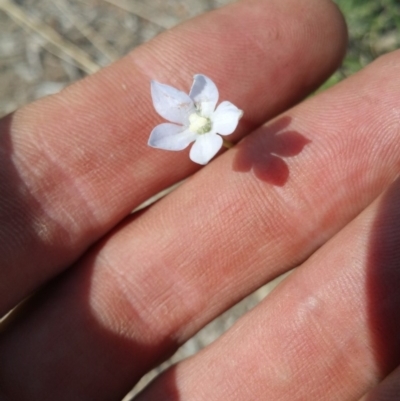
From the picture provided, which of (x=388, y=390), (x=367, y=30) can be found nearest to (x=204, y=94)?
(x=388, y=390)

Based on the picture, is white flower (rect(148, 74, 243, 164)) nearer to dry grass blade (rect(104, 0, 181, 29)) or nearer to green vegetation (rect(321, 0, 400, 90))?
green vegetation (rect(321, 0, 400, 90))

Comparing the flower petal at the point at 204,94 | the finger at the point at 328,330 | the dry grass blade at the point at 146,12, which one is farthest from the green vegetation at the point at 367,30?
the finger at the point at 328,330

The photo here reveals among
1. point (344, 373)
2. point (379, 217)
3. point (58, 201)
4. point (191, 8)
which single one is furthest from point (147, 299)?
point (191, 8)

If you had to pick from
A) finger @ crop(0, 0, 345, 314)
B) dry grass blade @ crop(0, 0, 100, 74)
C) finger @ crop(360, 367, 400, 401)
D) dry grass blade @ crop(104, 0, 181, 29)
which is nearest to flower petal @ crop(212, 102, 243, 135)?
finger @ crop(0, 0, 345, 314)

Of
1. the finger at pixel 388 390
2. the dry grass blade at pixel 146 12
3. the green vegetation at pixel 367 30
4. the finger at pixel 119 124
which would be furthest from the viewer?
the dry grass blade at pixel 146 12

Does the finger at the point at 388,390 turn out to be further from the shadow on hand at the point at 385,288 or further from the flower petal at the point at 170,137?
the flower petal at the point at 170,137

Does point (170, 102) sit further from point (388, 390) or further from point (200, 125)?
point (388, 390)
